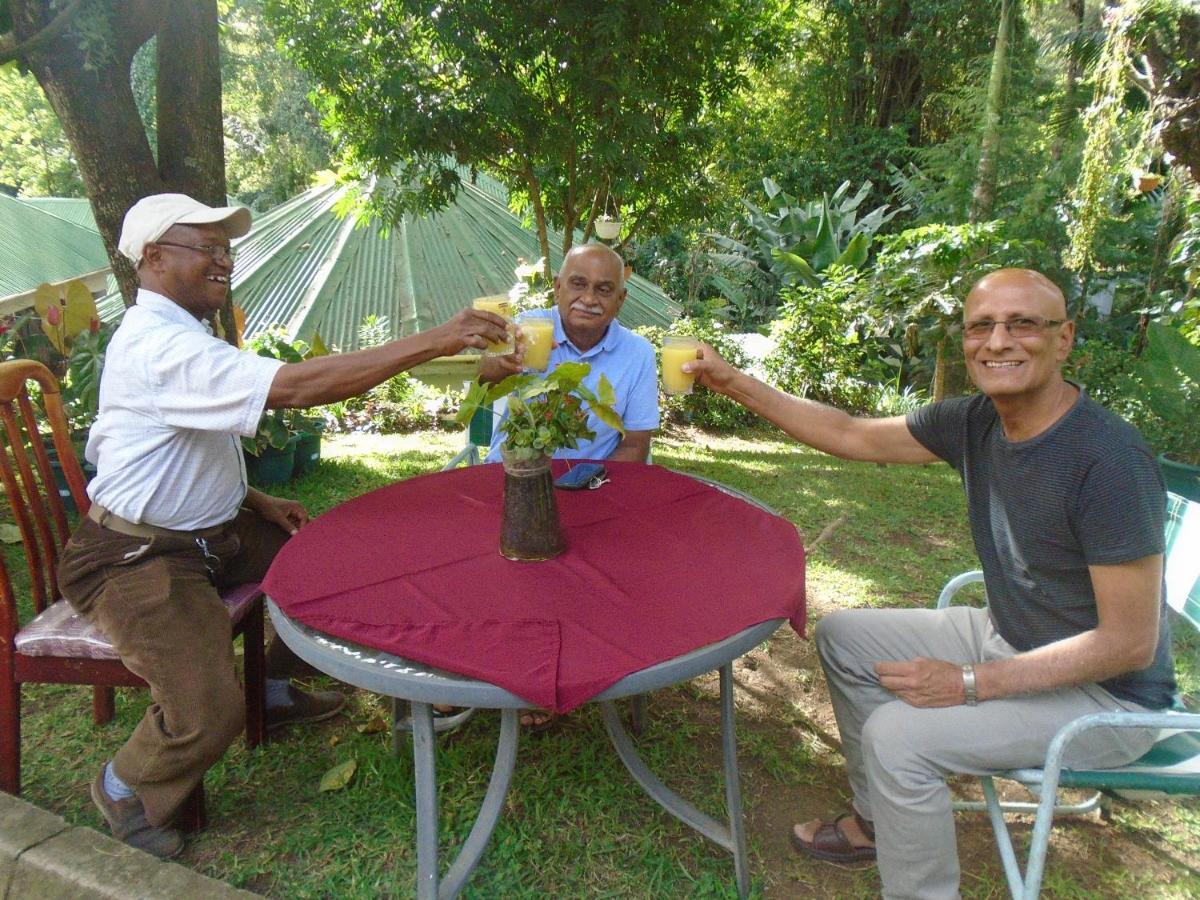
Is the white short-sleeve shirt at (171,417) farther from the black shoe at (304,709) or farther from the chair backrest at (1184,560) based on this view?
the chair backrest at (1184,560)

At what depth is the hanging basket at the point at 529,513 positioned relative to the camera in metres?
1.96

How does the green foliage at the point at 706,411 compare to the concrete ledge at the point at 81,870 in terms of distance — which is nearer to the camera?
the concrete ledge at the point at 81,870

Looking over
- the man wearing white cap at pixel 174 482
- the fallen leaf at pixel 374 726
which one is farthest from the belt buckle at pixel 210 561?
the fallen leaf at pixel 374 726

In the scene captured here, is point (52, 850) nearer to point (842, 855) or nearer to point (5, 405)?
point (5, 405)

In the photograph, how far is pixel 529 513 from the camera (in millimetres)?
1995

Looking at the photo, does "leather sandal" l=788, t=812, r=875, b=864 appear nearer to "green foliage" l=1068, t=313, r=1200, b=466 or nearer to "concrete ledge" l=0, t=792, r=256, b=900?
"concrete ledge" l=0, t=792, r=256, b=900

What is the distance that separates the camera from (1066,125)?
11531 mm

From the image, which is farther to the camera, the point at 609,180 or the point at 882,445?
the point at 609,180

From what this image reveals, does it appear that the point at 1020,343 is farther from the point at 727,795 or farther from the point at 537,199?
the point at 537,199

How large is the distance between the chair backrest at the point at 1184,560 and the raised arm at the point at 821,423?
68 centimetres

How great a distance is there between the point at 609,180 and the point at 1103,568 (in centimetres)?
496

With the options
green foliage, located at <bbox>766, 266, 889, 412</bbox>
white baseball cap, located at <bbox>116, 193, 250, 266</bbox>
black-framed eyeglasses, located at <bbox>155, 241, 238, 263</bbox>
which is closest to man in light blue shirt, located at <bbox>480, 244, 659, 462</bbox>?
black-framed eyeglasses, located at <bbox>155, 241, 238, 263</bbox>

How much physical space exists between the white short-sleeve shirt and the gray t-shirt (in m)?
1.99

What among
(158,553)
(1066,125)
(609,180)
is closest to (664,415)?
(609,180)
